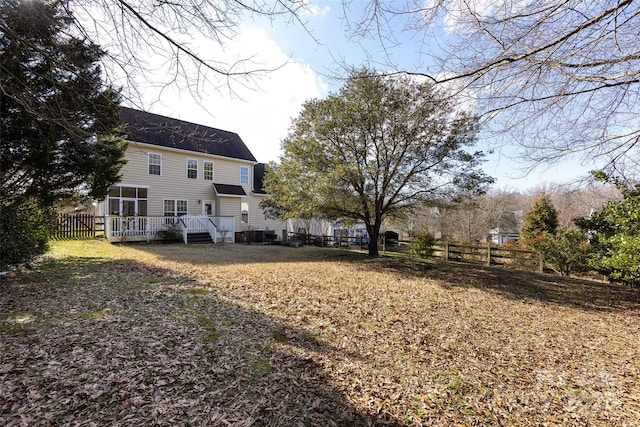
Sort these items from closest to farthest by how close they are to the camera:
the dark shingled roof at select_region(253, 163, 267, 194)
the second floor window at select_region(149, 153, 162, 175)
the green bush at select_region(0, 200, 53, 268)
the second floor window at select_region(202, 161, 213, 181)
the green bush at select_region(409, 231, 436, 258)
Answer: the green bush at select_region(0, 200, 53, 268) → the green bush at select_region(409, 231, 436, 258) → the second floor window at select_region(149, 153, 162, 175) → the second floor window at select_region(202, 161, 213, 181) → the dark shingled roof at select_region(253, 163, 267, 194)

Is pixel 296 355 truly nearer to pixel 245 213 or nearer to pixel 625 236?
pixel 625 236

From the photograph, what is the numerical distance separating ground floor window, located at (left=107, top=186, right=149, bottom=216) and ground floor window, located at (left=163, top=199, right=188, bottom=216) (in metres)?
1.09

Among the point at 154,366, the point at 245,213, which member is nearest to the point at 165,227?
the point at 245,213

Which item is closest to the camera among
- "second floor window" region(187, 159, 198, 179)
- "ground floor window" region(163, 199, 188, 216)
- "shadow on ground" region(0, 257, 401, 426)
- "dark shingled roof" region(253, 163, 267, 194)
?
"shadow on ground" region(0, 257, 401, 426)

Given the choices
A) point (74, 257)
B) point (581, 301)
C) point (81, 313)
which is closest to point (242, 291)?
point (81, 313)

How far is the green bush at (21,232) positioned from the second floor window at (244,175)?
1359 centimetres

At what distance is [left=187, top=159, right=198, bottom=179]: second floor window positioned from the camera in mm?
18172

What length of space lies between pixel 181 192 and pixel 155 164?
2131 mm

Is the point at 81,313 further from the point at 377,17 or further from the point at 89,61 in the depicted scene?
the point at 377,17

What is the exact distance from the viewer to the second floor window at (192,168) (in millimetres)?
18172

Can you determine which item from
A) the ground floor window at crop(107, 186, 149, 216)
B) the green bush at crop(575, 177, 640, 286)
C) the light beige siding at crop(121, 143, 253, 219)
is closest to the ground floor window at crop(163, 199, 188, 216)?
the light beige siding at crop(121, 143, 253, 219)

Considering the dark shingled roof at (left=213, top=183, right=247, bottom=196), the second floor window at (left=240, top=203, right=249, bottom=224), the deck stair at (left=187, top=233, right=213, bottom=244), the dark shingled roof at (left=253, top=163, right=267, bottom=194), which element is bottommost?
the deck stair at (left=187, top=233, right=213, bottom=244)

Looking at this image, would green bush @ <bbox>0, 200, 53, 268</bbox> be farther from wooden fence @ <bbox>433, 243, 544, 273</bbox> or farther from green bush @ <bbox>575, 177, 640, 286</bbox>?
wooden fence @ <bbox>433, 243, 544, 273</bbox>

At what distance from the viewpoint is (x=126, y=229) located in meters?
14.1
